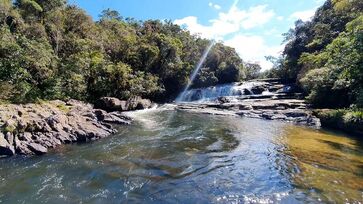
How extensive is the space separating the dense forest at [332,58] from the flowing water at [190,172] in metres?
5.05

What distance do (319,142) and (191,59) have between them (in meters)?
42.0

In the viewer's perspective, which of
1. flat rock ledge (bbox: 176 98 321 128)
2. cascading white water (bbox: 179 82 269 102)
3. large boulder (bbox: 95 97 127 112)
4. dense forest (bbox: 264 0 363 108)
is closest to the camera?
dense forest (bbox: 264 0 363 108)

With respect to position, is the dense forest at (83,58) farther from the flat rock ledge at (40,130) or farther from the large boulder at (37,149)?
the large boulder at (37,149)

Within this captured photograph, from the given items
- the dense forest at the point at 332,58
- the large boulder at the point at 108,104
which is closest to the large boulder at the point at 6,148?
the dense forest at the point at 332,58

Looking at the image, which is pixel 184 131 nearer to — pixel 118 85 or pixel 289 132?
pixel 289 132

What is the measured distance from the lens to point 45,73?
27391 millimetres

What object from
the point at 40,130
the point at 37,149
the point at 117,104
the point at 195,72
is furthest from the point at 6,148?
the point at 195,72

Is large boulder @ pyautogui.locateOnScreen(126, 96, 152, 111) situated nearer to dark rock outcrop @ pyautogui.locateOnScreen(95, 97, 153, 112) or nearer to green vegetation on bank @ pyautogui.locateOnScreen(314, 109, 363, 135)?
dark rock outcrop @ pyautogui.locateOnScreen(95, 97, 153, 112)

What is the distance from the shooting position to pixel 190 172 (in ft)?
40.0

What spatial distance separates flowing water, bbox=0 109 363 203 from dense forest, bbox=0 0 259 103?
36.1 feet

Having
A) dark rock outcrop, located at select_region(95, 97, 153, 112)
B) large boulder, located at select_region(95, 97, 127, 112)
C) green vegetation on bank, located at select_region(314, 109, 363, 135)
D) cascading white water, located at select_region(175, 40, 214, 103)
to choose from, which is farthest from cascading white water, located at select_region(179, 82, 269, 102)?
green vegetation on bank, located at select_region(314, 109, 363, 135)

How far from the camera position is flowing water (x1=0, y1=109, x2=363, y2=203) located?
973cm

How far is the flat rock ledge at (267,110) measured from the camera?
28.8 metres

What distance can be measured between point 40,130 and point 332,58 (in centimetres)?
1787
